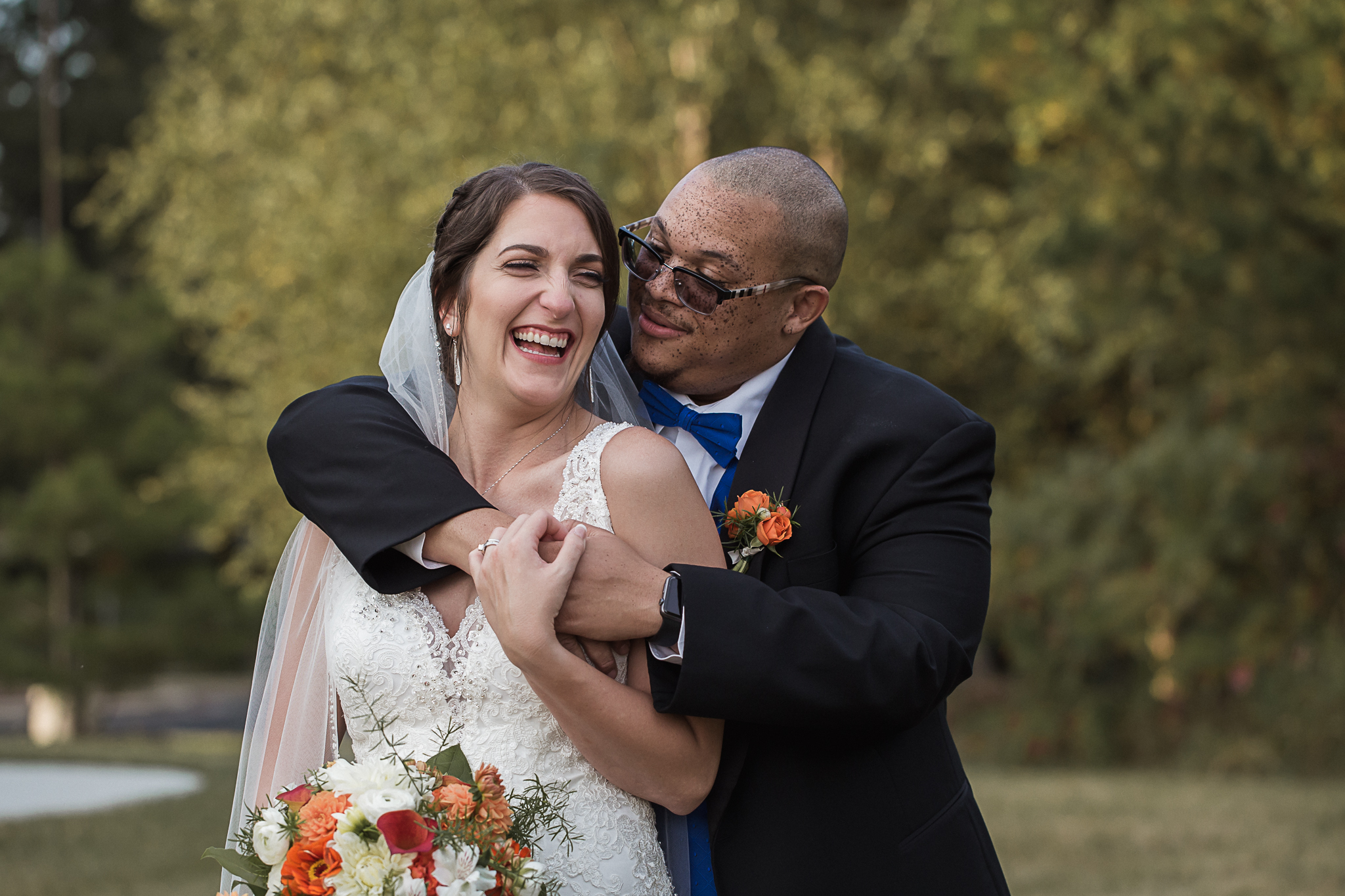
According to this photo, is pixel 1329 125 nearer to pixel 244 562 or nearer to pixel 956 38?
pixel 956 38

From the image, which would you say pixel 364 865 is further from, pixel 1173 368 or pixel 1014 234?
pixel 1014 234

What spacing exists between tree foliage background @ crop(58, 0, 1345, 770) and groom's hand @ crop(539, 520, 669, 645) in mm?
7360

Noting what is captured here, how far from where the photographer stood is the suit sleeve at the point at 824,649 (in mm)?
2629

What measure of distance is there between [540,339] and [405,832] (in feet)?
3.64

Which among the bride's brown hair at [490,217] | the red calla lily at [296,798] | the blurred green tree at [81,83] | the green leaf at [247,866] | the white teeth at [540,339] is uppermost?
the blurred green tree at [81,83]

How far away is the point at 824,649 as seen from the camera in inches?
104

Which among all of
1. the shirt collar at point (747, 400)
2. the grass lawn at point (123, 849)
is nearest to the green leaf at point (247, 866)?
the shirt collar at point (747, 400)

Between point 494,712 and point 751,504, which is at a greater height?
point 751,504

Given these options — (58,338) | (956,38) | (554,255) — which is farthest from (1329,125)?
(58,338)

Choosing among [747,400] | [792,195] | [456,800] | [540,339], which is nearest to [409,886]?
[456,800]

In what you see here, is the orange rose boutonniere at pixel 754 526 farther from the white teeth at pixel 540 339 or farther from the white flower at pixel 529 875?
the white flower at pixel 529 875

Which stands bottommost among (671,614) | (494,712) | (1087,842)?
(1087,842)

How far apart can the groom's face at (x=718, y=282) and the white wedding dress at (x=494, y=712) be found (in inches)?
18.2

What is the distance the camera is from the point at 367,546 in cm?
282
